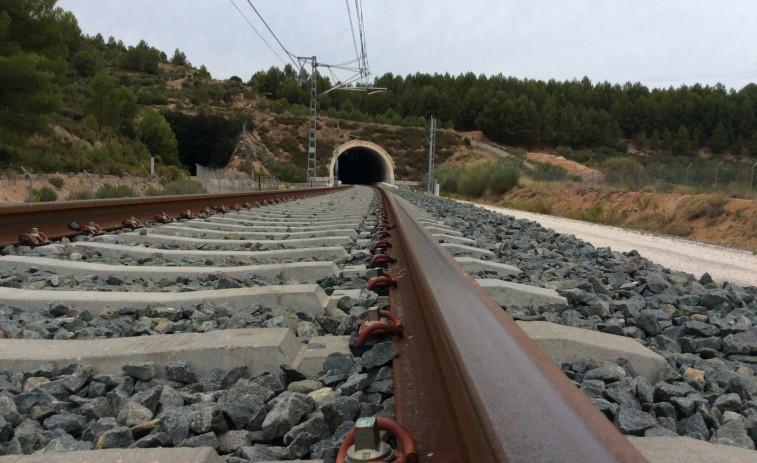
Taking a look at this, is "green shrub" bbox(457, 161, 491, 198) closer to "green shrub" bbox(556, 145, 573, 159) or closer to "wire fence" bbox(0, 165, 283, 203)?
"wire fence" bbox(0, 165, 283, 203)

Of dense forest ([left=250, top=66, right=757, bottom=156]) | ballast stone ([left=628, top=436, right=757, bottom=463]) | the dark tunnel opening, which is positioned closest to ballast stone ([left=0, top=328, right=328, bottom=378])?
ballast stone ([left=628, top=436, right=757, bottom=463])

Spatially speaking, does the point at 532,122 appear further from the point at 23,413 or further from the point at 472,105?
the point at 23,413

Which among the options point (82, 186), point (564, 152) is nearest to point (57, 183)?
point (82, 186)

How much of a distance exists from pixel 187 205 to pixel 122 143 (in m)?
45.3

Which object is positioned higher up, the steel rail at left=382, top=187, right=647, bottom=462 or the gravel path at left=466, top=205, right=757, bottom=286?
the steel rail at left=382, top=187, right=647, bottom=462

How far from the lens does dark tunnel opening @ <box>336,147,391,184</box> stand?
71.6 metres

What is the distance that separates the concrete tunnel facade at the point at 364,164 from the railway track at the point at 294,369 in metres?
51.4

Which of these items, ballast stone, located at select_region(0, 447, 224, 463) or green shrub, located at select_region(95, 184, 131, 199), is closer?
ballast stone, located at select_region(0, 447, 224, 463)

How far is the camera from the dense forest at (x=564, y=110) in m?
116

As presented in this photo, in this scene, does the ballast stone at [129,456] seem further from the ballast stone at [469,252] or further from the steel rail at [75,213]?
the ballast stone at [469,252]

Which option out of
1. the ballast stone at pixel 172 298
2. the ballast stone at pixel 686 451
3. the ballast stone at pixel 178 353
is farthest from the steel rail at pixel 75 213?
the ballast stone at pixel 686 451

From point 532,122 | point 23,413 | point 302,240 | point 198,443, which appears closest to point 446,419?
point 198,443

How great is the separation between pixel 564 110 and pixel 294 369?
13017 cm

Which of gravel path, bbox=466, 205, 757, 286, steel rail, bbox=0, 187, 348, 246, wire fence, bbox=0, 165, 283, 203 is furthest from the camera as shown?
wire fence, bbox=0, 165, 283, 203
